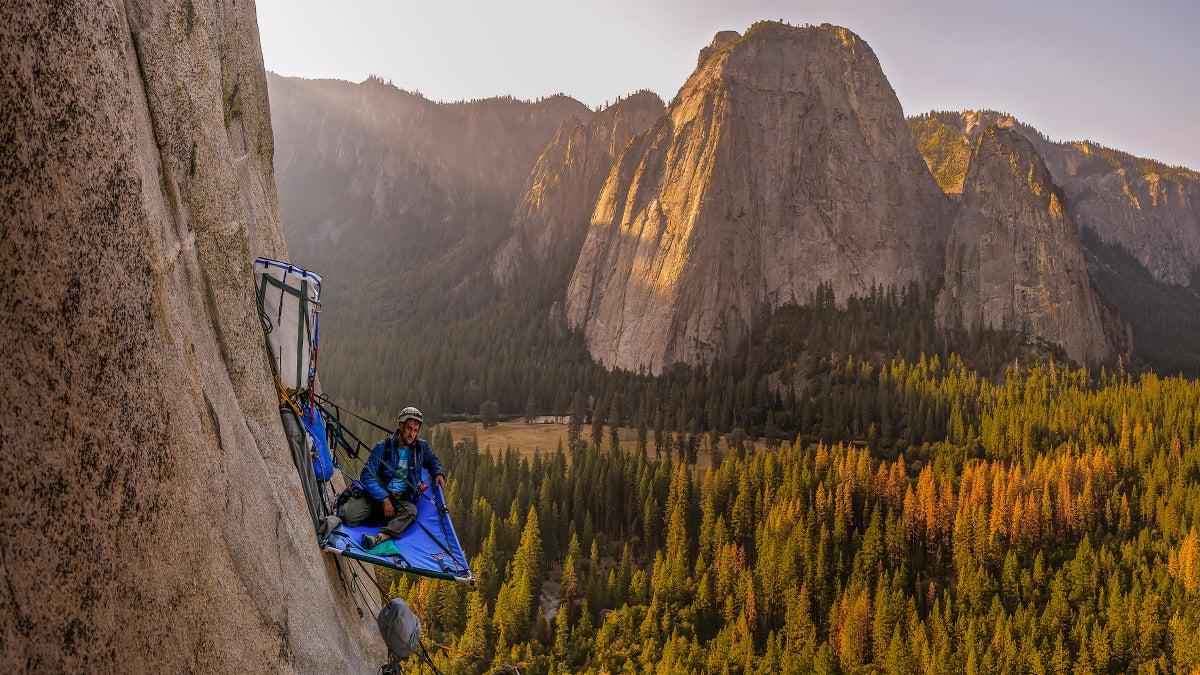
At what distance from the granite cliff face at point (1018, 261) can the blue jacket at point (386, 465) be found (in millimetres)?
146753

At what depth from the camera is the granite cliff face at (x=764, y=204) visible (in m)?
145

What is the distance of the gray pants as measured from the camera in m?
10.6

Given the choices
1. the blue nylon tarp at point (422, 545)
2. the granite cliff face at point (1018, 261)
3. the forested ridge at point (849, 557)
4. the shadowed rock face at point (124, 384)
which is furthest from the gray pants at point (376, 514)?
the granite cliff face at point (1018, 261)

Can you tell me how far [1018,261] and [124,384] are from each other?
157 meters

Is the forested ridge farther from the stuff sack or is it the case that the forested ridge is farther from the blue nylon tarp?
the stuff sack

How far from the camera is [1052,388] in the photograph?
11781 cm

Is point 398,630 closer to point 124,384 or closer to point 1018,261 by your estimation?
point 124,384

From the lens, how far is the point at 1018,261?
138m

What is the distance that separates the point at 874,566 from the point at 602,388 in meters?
75.0

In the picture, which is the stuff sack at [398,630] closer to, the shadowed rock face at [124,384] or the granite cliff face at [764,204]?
the shadowed rock face at [124,384]

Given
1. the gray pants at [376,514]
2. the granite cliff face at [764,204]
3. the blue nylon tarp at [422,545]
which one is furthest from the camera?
the granite cliff face at [764,204]

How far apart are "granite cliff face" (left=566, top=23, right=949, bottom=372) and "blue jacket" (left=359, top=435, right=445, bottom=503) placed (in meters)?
131

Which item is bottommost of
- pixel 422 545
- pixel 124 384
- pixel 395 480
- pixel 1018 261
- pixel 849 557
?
pixel 849 557

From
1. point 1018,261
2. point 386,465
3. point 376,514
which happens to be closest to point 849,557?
point 386,465
